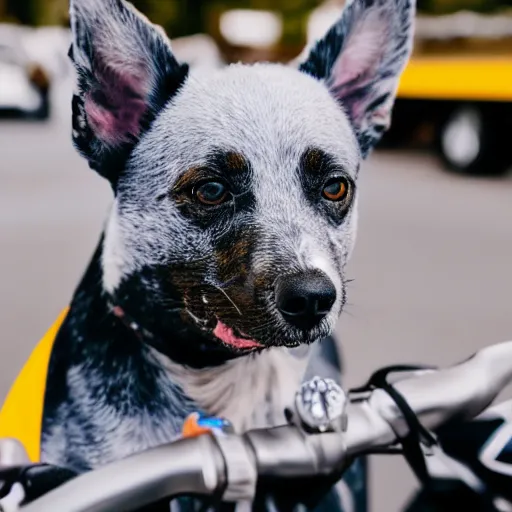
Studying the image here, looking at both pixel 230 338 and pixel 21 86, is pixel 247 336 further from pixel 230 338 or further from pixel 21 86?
pixel 21 86

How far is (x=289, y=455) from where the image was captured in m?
1.12

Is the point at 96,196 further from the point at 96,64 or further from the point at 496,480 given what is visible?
the point at 496,480

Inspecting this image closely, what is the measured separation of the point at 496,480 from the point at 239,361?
441 millimetres

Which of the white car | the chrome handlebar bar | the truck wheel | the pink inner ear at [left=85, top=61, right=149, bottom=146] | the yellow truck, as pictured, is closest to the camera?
the chrome handlebar bar

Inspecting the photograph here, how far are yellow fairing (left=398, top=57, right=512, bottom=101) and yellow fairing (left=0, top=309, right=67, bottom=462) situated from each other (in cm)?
84

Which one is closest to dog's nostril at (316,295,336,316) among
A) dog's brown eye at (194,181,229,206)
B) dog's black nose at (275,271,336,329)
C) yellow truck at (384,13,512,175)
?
dog's black nose at (275,271,336,329)

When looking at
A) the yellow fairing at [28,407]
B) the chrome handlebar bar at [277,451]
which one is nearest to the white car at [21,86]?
the yellow fairing at [28,407]

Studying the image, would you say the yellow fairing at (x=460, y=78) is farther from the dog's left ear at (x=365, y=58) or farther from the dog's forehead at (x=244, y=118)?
the dog's forehead at (x=244, y=118)

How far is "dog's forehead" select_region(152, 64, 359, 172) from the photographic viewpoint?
50.4 inches

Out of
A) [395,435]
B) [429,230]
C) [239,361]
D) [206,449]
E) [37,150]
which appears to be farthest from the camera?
[429,230]

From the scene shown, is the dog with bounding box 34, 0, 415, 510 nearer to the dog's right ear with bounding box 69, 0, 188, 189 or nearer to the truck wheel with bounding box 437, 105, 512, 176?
the dog's right ear with bounding box 69, 0, 188, 189

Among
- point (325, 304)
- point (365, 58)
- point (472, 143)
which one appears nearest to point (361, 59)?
point (365, 58)

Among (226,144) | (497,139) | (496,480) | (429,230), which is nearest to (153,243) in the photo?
(226,144)

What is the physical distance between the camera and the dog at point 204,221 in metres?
1.24
